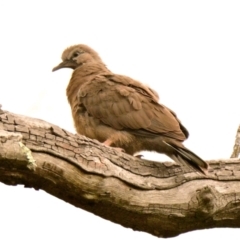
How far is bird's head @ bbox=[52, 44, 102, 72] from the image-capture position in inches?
168

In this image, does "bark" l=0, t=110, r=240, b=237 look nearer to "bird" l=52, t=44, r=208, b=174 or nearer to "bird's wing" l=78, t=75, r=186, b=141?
"bird" l=52, t=44, r=208, b=174

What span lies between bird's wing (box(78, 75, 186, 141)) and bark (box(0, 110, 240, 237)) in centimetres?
35

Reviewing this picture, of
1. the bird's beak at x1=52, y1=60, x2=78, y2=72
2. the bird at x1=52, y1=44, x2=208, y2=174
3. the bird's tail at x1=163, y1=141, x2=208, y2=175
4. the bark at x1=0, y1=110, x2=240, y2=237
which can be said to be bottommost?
the bark at x1=0, y1=110, x2=240, y2=237

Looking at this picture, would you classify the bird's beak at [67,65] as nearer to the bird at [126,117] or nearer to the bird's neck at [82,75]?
the bird's neck at [82,75]

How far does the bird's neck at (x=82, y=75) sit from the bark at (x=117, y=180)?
109 cm

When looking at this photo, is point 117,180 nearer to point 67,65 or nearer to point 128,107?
point 128,107

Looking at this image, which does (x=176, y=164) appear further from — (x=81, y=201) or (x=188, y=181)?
(x=81, y=201)

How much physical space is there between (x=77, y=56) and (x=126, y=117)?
1.03 meters

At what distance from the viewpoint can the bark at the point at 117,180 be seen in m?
2.44

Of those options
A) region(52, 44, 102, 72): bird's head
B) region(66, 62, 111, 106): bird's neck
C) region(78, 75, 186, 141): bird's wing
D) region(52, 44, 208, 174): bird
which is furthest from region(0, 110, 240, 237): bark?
region(52, 44, 102, 72): bird's head

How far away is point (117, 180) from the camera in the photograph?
8.82 ft

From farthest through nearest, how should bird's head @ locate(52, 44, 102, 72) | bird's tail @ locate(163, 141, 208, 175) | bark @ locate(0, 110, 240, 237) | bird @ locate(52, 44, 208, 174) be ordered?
bird's head @ locate(52, 44, 102, 72), bird @ locate(52, 44, 208, 174), bird's tail @ locate(163, 141, 208, 175), bark @ locate(0, 110, 240, 237)

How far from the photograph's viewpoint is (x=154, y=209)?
275 centimetres

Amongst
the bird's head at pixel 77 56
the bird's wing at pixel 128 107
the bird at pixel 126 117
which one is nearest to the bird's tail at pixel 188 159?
the bird at pixel 126 117
